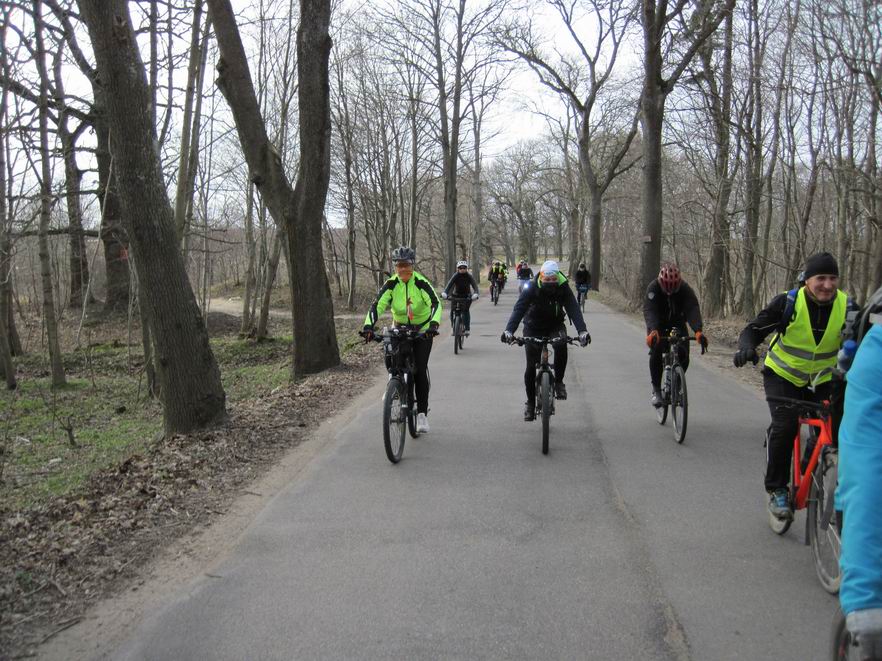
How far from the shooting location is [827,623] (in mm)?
3617

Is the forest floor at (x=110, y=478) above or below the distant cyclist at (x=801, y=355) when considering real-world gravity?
below

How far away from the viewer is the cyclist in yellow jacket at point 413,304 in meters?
Result: 7.50

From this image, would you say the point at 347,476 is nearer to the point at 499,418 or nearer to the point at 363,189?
the point at 499,418

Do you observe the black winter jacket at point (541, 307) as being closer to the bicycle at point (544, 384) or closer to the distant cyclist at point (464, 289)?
the bicycle at point (544, 384)

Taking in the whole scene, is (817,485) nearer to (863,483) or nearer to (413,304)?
(863,483)

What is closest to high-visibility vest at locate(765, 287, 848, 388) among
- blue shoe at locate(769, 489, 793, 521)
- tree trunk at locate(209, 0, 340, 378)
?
blue shoe at locate(769, 489, 793, 521)

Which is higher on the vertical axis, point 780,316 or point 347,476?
point 780,316

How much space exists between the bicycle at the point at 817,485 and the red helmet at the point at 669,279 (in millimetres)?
3289

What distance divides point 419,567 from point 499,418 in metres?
4.41

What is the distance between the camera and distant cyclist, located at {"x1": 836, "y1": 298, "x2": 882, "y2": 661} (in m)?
1.74

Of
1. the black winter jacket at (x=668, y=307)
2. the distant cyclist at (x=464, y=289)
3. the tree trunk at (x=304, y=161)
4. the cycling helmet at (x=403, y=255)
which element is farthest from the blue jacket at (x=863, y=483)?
the distant cyclist at (x=464, y=289)

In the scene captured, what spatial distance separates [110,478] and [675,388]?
19.0 ft

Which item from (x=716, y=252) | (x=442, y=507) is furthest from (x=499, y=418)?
(x=716, y=252)

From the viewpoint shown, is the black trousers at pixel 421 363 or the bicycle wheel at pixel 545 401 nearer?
the bicycle wheel at pixel 545 401
